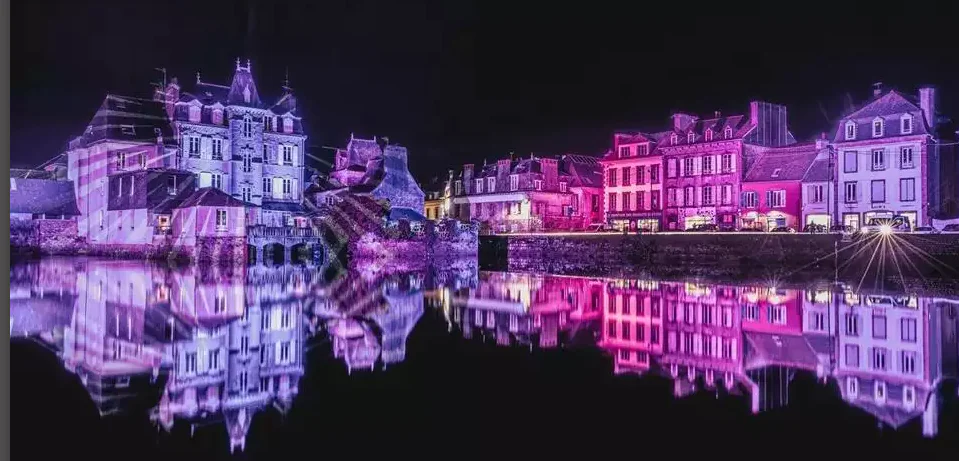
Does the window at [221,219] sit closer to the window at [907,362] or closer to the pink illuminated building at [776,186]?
the pink illuminated building at [776,186]

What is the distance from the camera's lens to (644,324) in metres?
9.19

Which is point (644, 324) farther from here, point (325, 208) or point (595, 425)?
point (325, 208)

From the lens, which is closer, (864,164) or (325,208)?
(864,164)

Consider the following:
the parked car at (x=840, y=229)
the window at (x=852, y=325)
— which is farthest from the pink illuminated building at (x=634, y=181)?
the window at (x=852, y=325)

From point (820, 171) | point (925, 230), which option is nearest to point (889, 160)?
point (820, 171)

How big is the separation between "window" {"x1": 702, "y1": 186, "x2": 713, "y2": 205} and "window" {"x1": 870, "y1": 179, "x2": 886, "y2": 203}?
20.4 ft

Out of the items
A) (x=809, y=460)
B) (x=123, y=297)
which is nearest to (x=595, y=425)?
(x=809, y=460)

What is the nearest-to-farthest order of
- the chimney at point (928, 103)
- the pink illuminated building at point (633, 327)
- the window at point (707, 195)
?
the pink illuminated building at point (633, 327) → the chimney at point (928, 103) → the window at point (707, 195)

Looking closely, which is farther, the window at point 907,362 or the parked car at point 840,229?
the parked car at point 840,229

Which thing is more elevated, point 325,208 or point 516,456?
point 325,208

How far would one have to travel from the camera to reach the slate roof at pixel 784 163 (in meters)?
23.1

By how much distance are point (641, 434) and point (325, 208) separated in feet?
70.9

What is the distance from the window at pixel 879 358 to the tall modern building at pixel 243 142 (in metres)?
16.8

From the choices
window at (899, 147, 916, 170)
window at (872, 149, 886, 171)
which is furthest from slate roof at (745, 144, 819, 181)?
window at (899, 147, 916, 170)
